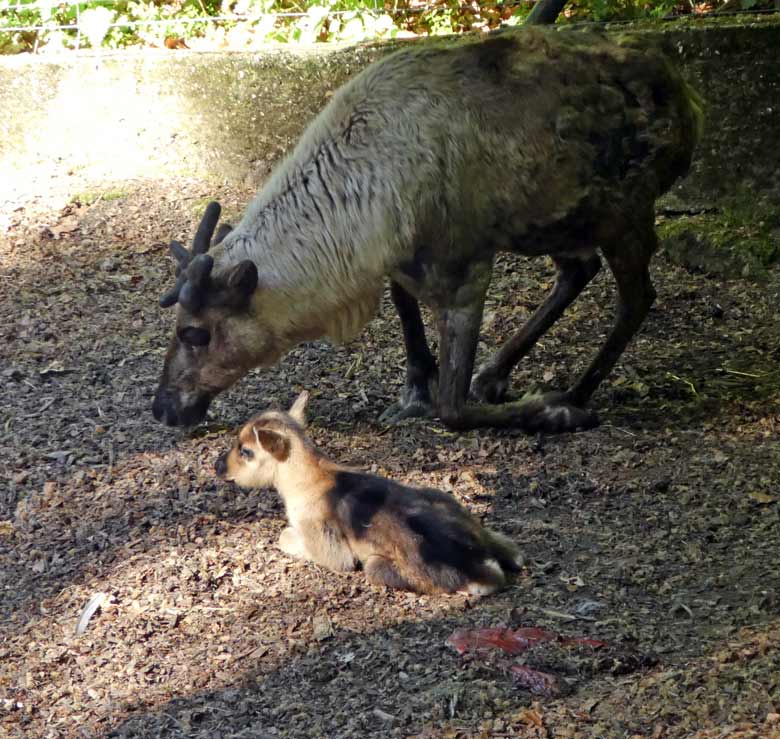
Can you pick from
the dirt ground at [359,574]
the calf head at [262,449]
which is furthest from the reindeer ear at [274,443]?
the dirt ground at [359,574]

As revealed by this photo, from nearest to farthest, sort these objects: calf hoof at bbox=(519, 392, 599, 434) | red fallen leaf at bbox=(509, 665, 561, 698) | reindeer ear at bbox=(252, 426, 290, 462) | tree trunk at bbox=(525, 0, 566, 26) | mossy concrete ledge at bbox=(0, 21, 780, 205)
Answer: red fallen leaf at bbox=(509, 665, 561, 698) < reindeer ear at bbox=(252, 426, 290, 462) < calf hoof at bbox=(519, 392, 599, 434) < tree trunk at bbox=(525, 0, 566, 26) < mossy concrete ledge at bbox=(0, 21, 780, 205)

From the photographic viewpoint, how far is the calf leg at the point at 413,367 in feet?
21.0

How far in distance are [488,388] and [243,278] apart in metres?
1.62

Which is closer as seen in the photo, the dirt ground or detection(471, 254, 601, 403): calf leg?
the dirt ground

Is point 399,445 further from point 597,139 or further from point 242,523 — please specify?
point 597,139

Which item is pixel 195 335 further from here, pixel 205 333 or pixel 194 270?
pixel 194 270

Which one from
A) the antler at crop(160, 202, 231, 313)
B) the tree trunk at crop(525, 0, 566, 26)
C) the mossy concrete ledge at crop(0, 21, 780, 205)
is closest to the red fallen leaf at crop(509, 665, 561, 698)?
the antler at crop(160, 202, 231, 313)

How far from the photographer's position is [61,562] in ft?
16.5

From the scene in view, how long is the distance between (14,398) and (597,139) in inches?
135

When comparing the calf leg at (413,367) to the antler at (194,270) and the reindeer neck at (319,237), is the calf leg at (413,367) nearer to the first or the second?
the reindeer neck at (319,237)

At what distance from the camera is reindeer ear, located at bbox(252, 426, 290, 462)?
16.4 feet

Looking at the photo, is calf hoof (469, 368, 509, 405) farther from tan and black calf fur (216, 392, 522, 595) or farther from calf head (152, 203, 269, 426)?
tan and black calf fur (216, 392, 522, 595)

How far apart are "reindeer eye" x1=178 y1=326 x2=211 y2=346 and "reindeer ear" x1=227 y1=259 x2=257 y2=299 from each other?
0.95 feet

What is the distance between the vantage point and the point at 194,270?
18.5 ft
